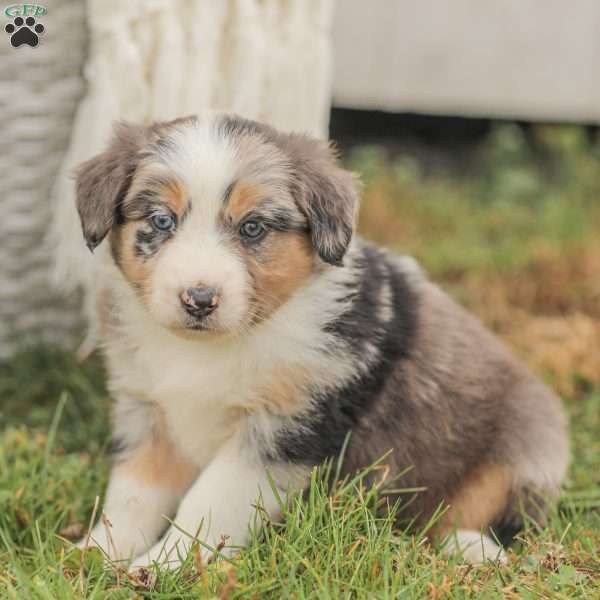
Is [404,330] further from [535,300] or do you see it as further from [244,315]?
[535,300]

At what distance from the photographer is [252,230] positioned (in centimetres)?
324

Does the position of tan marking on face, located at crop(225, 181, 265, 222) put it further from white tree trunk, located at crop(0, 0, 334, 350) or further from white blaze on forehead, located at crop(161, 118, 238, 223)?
white tree trunk, located at crop(0, 0, 334, 350)

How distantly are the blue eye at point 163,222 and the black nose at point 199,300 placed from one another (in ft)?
0.87

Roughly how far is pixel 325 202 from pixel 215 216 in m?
0.36

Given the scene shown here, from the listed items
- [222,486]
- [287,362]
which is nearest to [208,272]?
[287,362]

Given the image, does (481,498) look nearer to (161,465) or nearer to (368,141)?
(161,465)

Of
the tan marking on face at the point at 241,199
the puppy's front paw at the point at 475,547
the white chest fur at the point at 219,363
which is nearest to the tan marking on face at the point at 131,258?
the white chest fur at the point at 219,363

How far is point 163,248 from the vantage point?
319 cm

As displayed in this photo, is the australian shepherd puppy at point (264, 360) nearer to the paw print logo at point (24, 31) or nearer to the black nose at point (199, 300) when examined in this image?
the black nose at point (199, 300)

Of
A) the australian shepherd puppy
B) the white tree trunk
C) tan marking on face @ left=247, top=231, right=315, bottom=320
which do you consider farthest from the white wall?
tan marking on face @ left=247, top=231, right=315, bottom=320

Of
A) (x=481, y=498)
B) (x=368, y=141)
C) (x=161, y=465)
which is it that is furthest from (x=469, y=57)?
(x=161, y=465)

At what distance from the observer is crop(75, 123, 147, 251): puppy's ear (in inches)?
130

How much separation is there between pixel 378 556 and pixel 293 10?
2.50 meters

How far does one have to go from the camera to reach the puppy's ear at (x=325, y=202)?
10.8 feet
